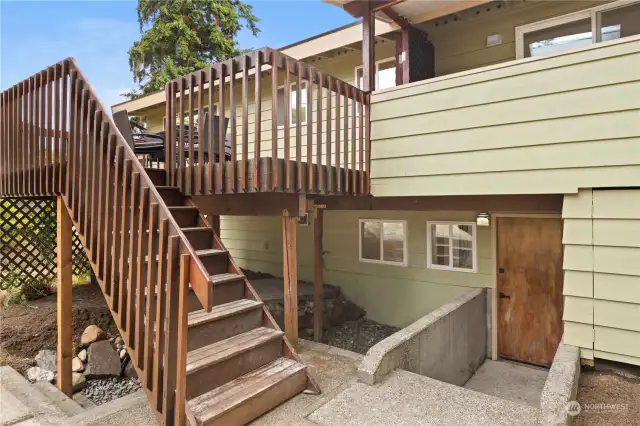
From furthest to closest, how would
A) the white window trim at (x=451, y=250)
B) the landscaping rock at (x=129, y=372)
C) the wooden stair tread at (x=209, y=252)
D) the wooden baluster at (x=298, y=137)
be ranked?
the white window trim at (x=451, y=250) → the landscaping rock at (x=129, y=372) → the wooden baluster at (x=298, y=137) → the wooden stair tread at (x=209, y=252)

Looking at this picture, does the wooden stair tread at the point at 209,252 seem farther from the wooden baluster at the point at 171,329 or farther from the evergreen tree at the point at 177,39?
the evergreen tree at the point at 177,39

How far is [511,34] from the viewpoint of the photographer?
199 inches

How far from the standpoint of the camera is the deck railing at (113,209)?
7.38ft

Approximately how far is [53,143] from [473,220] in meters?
5.19

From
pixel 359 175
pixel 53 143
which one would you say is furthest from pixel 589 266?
pixel 53 143

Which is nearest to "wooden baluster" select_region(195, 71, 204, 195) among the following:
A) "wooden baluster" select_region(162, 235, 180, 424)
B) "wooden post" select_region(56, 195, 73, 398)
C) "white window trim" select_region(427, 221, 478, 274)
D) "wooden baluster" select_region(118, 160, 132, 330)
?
"wooden baluster" select_region(118, 160, 132, 330)

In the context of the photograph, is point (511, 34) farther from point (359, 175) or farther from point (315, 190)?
point (315, 190)

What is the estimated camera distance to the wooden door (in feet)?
16.5

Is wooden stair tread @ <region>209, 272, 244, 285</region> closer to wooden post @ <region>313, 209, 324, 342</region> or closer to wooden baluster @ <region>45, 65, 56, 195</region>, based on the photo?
wooden baluster @ <region>45, 65, 56, 195</region>

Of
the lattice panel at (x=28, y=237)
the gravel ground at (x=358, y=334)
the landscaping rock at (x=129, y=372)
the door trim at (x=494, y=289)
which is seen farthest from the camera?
the lattice panel at (x=28, y=237)

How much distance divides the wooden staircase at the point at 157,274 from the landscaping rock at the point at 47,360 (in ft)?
3.05

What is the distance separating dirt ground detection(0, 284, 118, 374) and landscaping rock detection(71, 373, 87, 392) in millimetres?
505

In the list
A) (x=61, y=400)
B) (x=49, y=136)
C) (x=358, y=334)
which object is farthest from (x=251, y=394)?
(x=358, y=334)

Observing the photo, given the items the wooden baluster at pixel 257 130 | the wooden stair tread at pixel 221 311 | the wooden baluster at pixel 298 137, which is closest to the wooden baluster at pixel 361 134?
the wooden baluster at pixel 298 137
